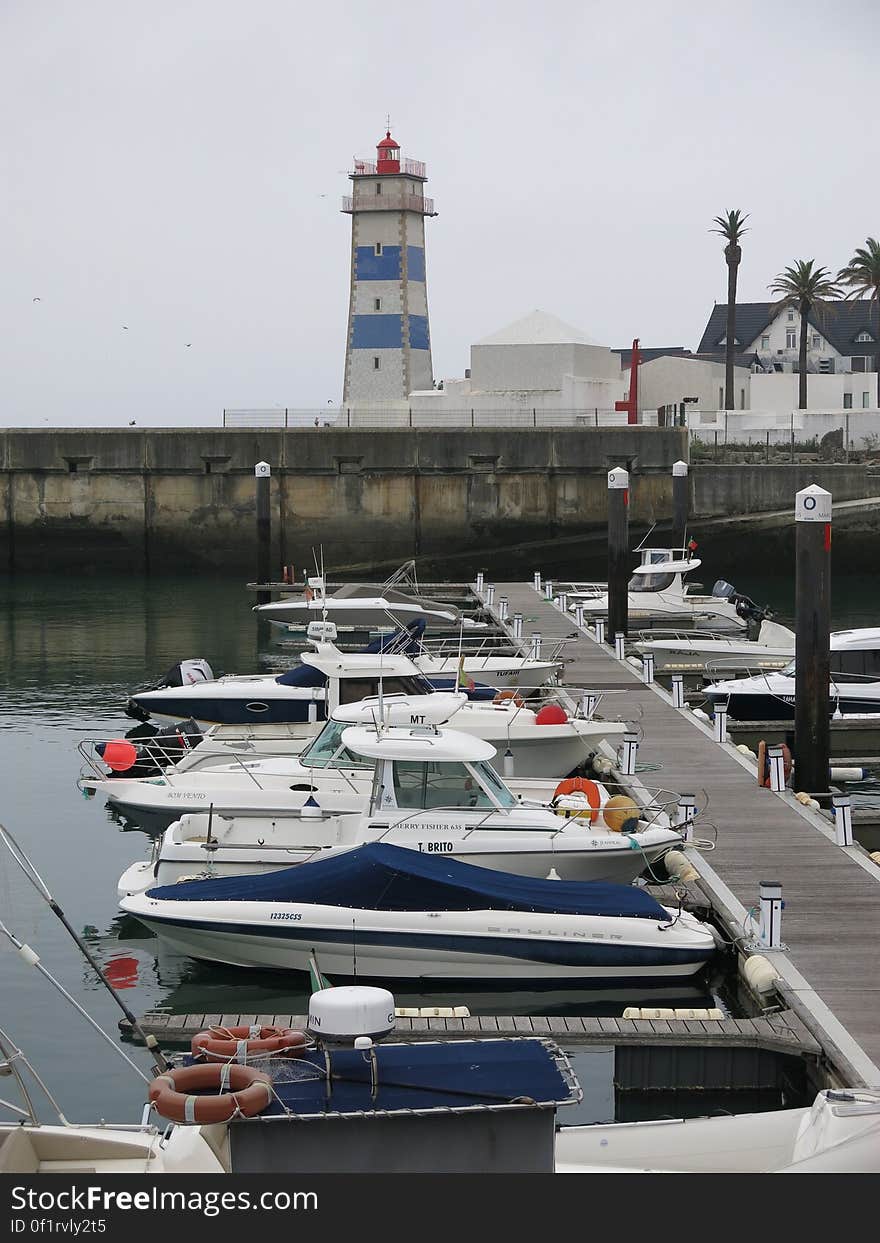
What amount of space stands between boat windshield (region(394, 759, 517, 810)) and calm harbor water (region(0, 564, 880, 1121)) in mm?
1992

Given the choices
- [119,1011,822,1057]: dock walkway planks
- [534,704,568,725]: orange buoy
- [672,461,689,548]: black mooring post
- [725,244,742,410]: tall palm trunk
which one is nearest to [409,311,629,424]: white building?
[725,244,742,410]: tall palm trunk

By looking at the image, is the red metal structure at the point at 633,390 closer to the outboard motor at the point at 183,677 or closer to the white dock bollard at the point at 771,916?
the outboard motor at the point at 183,677

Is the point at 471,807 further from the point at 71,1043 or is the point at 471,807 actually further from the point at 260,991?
the point at 71,1043

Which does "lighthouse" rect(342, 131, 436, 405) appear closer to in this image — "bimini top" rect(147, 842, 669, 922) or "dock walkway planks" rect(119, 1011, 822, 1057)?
"bimini top" rect(147, 842, 669, 922)

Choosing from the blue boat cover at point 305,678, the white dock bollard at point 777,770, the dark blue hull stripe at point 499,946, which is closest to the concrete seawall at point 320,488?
the blue boat cover at point 305,678

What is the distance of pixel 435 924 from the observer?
1302 centimetres

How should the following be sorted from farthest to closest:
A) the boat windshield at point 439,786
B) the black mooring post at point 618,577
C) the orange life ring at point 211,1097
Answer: the black mooring post at point 618,577 → the boat windshield at point 439,786 → the orange life ring at point 211,1097

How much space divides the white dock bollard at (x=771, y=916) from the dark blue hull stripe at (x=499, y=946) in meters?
0.52

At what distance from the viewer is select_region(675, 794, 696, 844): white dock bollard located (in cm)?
1534

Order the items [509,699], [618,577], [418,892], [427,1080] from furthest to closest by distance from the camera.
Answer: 1. [618,577]
2. [509,699]
3. [418,892]
4. [427,1080]

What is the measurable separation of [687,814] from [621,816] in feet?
2.13

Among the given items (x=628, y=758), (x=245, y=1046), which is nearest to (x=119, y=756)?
(x=628, y=758)

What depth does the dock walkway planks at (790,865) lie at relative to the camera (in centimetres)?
1180

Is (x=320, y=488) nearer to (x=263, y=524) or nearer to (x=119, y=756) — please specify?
(x=263, y=524)
